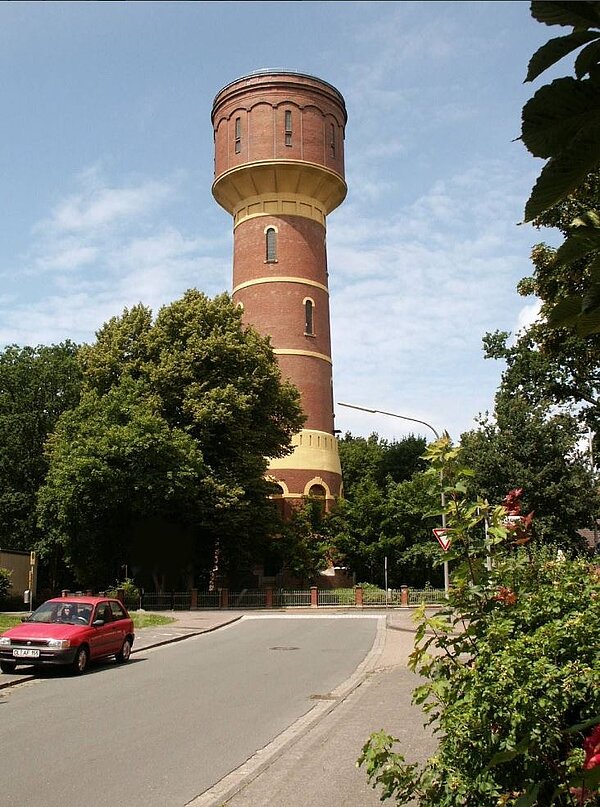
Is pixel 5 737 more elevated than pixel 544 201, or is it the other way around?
pixel 544 201

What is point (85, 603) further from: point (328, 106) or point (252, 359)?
point (328, 106)

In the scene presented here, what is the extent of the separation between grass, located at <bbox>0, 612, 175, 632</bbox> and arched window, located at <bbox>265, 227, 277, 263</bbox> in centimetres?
2243

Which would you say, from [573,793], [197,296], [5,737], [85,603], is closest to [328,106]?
Answer: [197,296]

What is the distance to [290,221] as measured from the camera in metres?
48.5

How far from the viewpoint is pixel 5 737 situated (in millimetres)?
9570

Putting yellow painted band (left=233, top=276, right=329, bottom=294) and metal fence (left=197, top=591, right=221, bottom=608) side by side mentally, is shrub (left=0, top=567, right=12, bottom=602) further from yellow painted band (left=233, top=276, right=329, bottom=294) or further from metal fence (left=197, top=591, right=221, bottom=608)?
yellow painted band (left=233, top=276, right=329, bottom=294)

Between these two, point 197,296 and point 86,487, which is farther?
point 197,296

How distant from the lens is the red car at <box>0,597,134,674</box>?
1488 centimetres

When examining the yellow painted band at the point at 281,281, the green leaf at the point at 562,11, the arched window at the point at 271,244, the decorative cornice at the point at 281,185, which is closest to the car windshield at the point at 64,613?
the green leaf at the point at 562,11

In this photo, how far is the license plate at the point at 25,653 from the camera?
14789 mm

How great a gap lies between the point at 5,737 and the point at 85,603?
282 inches

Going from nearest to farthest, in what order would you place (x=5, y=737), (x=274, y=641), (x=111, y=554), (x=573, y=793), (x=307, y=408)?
1. (x=573, y=793)
2. (x=5, y=737)
3. (x=274, y=641)
4. (x=111, y=554)
5. (x=307, y=408)

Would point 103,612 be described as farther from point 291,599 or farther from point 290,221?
point 290,221

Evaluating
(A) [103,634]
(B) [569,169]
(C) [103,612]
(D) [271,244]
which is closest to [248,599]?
(D) [271,244]
